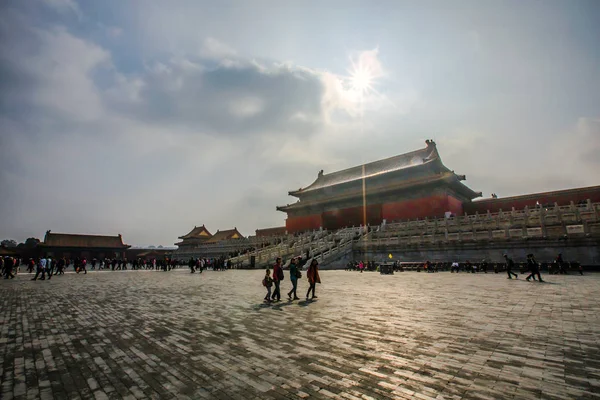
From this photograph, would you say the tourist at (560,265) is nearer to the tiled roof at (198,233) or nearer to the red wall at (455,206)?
the red wall at (455,206)

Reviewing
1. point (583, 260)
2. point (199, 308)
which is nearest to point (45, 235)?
point (199, 308)

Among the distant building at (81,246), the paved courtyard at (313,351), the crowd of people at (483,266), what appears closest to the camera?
the paved courtyard at (313,351)

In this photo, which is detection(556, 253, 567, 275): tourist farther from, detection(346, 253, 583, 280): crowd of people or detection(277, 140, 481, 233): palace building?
detection(277, 140, 481, 233): palace building

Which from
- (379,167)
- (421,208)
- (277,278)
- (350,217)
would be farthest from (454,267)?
(379,167)

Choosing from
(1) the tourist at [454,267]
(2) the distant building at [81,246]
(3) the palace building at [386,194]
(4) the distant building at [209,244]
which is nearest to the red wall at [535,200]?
(3) the palace building at [386,194]

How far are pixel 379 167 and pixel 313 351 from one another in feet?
121

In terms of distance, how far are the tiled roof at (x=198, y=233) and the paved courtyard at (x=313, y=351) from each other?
1906 inches

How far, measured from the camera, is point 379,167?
3891 cm

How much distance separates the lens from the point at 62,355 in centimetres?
408

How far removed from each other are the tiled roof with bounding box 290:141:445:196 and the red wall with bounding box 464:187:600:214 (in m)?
6.66

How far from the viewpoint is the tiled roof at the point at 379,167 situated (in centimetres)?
3412

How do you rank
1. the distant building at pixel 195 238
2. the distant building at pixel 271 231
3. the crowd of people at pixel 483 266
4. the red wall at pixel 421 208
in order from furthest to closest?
the distant building at pixel 195 238, the distant building at pixel 271 231, the red wall at pixel 421 208, the crowd of people at pixel 483 266

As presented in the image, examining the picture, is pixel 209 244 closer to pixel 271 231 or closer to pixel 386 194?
pixel 271 231

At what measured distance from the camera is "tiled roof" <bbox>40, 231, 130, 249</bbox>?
1662 inches
